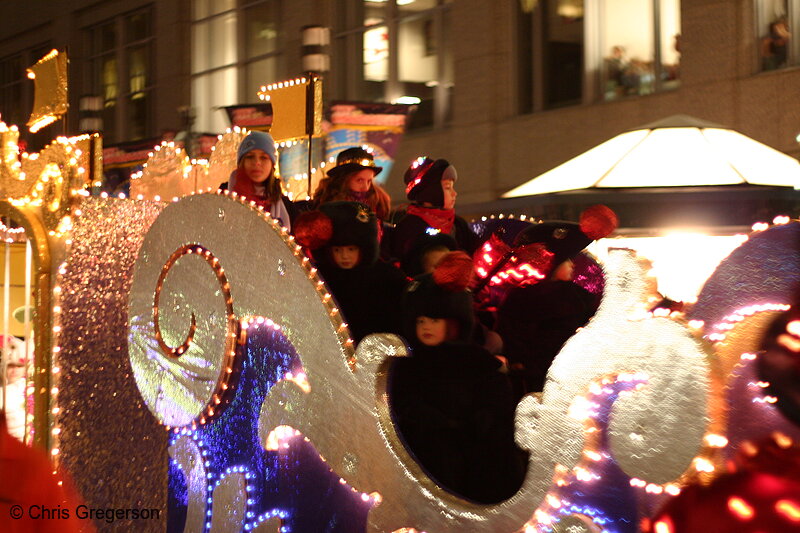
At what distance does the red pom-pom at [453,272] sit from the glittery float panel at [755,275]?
34.1 inches

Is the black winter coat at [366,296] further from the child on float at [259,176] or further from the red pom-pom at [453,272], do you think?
the child on float at [259,176]

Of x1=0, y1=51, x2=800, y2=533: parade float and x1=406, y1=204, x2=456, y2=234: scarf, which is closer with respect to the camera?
x1=0, y1=51, x2=800, y2=533: parade float

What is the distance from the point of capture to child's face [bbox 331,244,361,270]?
12.1 ft

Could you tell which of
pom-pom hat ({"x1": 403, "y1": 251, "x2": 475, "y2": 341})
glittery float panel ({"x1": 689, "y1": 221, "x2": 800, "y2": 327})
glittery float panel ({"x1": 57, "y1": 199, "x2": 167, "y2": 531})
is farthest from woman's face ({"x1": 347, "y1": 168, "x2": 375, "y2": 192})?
glittery float panel ({"x1": 689, "y1": 221, "x2": 800, "y2": 327})

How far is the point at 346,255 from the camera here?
3676 mm

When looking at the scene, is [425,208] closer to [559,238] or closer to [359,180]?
[359,180]

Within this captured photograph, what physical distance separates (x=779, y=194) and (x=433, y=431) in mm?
5180

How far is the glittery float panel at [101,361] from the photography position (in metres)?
4.27

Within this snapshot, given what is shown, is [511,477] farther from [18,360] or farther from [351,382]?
[18,360]

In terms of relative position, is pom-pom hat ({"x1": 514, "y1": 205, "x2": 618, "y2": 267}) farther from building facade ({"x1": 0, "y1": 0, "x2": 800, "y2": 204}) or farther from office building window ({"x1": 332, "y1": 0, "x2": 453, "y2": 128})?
office building window ({"x1": 332, "y1": 0, "x2": 453, "y2": 128})

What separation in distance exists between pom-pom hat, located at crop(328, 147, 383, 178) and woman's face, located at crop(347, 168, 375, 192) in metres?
0.02

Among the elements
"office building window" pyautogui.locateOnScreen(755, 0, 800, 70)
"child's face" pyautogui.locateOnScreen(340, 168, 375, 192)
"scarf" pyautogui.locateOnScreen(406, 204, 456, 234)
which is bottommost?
"scarf" pyautogui.locateOnScreen(406, 204, 456, 234)

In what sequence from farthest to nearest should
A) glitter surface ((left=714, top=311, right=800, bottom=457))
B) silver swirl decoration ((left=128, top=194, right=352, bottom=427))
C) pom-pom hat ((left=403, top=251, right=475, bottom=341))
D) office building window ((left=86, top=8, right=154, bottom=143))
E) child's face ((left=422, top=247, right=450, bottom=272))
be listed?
office building window ((left=86, top=8, right=154, bottom=143))
child's face ((left=422, top=247, right=450, bottom=272))
silver swirl decoration ((left=128, top=194, right=352, bottom=427))
pom-pom hat ((left=403, top=251, right=475, bottom=341))
glitter surface ((left=714, top=311, right=800, bottom=457))

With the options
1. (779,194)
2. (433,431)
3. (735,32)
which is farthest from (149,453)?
(735,32)
